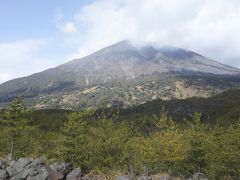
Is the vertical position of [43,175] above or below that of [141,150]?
above

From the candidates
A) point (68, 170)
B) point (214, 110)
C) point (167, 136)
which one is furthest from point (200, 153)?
point (214, 110)

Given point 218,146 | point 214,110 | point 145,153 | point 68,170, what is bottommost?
point 214,110

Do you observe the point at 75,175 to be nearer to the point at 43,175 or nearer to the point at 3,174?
the point at 43,175

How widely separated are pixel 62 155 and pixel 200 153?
17.5 metres

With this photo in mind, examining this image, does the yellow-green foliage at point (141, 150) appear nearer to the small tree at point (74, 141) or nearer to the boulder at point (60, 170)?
the small tree at point (74, 141)

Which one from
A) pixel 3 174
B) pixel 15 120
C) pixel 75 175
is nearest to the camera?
pixel 75 175

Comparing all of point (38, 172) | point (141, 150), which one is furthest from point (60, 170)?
point (141, 150)

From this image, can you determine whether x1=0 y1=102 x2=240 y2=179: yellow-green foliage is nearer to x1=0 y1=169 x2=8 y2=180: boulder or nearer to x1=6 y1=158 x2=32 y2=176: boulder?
x1=6 y1=158 x2=32 y2=176: boulder

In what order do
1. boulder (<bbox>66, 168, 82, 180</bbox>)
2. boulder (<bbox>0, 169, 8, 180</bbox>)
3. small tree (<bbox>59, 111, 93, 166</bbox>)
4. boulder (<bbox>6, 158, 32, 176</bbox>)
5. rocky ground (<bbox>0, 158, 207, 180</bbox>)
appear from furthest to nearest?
small tree (<bbox>59, 111, 93, 166</bbox>) → boulder (<bbox>6, 158, 32, 176</bbox>) → boulder (<bbox>0, 169, 8, 180</bbox>) → rocky ground (<bbox>0, 158, 207, 180</bbox>) → boulder (<bbox>66, 168, 82, 180</bbox>)

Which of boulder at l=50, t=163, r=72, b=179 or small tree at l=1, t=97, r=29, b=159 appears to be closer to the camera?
boulder at l=50, t=163, r=72, b=179

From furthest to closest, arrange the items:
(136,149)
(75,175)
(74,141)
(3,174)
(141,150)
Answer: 1. (74,141)
2. (136,149)
3. (141,150)
4. (3,174)
5. (75,175)

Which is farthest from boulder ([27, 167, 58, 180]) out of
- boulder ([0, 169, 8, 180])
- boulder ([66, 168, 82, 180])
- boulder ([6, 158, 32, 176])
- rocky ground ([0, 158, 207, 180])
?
boulder ([0, 169, 8, 180])

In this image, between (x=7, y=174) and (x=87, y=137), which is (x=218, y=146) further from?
(x=7, y=174)

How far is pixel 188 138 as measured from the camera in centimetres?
5009
